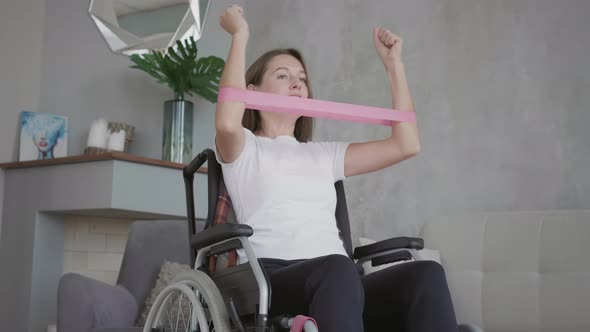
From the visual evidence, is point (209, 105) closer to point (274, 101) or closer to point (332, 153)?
point (332, 153)

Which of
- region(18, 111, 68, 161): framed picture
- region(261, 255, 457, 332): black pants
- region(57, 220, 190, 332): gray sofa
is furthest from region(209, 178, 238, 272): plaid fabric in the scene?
region(18, 111, 68, 161): framed picture

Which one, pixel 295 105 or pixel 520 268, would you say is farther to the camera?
pixel 520 268

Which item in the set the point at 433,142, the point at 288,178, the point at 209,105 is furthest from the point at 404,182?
the point at 288,178

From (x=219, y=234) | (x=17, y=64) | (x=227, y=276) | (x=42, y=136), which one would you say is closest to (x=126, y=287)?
(x=227, y=276)

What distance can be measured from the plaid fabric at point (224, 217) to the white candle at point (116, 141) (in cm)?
211

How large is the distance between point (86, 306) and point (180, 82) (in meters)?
1.62

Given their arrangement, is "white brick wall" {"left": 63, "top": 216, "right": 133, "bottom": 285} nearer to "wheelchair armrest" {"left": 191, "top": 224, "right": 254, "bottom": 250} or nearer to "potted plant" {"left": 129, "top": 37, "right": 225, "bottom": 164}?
"potted plant" {"left": 129, "top": 37, "right": 225, "bottom": 164}

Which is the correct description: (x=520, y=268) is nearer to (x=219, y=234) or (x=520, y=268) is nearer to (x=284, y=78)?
(x=284, y=78)

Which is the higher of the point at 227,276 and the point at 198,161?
the point at 198,161

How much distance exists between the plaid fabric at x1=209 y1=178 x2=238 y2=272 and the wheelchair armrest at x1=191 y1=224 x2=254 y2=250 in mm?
85

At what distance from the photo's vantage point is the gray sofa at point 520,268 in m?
2.56

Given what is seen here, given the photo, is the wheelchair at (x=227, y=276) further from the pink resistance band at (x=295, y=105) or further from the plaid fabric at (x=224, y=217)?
the pink resistance band at (x=295, y=105)

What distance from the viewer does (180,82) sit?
3.77 metres

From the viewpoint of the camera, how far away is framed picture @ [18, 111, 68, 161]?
3.73 metres
